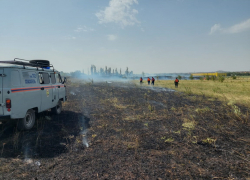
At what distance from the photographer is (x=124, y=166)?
14.1 feet

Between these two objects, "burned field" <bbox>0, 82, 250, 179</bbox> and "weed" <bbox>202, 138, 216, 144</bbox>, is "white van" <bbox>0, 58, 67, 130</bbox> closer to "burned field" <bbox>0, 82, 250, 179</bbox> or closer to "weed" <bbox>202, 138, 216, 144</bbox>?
"burned field" <bbox>0, 82, 250, 179</bbox>

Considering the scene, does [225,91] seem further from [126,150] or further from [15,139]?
[15,139]

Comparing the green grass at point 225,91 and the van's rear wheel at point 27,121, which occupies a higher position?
the van's rear wheel at point 27,121

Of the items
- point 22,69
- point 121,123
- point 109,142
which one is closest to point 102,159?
point 109,142

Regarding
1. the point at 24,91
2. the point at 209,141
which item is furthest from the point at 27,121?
the point at 209,141

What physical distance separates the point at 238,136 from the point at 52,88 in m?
8.63

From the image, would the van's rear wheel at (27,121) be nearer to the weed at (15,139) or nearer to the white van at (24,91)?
the white van at (24,91)

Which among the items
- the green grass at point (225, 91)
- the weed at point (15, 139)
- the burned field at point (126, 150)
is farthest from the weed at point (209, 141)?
the green grass at point (225, 91)

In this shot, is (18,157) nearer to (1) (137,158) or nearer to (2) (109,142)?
(2) (109,142)

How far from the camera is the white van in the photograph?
597 cm

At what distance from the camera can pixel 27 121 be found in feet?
23.1

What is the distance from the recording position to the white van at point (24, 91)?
19.6 feet

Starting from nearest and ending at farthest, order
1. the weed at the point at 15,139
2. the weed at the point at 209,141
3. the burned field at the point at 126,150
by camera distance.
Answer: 1. the burned field at the point at 126,150
2. the weed at the point at 15,139
3. the weed at the point at 209,141

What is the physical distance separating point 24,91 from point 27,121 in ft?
4.40
